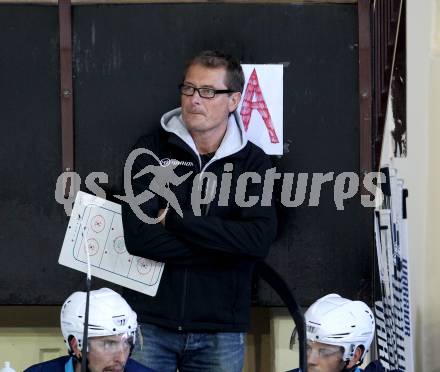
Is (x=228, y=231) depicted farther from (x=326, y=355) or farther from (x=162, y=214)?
(x=326, y=355)

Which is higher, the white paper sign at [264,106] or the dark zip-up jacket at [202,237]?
the white paper sign at [264,106]

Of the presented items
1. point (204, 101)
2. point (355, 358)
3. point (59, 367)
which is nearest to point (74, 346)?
point (59, 367)

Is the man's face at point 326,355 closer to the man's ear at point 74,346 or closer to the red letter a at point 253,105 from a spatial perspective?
the man's ear at point 74,346

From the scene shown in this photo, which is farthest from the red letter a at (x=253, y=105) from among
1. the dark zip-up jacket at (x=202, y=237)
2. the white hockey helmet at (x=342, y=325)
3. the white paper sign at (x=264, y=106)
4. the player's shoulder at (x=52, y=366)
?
the player's shoulder at (x=52, y=366)

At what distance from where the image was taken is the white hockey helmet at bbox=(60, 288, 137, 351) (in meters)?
4.25

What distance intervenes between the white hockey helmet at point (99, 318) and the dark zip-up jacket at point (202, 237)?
0.44 m

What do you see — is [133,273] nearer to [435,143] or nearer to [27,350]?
[27,350]

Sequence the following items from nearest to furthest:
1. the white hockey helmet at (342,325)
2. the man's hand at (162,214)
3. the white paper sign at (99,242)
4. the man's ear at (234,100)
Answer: the white hockey helmet at (342,325)
the man's hand at (162,214)
the man's ear at (234,100)
the white paper sign at (99,242)

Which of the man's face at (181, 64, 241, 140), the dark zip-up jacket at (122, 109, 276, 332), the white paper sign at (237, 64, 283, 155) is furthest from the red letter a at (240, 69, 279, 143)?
the man's face at (181, 64, 241, 140)

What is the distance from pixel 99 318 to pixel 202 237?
1.90 ft

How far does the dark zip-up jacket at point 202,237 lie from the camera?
4703 mm

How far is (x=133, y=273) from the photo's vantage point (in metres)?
5.09

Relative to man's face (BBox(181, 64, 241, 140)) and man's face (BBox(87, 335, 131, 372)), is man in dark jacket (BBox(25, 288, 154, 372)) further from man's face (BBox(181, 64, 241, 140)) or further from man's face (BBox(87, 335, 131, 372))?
man's face (BBox(181, 64, 241, 140))

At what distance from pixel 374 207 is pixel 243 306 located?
817mm
